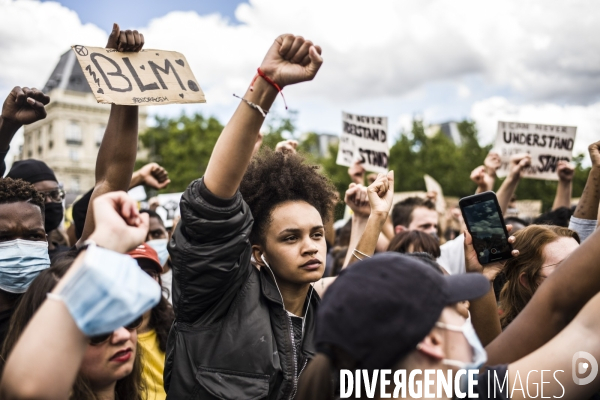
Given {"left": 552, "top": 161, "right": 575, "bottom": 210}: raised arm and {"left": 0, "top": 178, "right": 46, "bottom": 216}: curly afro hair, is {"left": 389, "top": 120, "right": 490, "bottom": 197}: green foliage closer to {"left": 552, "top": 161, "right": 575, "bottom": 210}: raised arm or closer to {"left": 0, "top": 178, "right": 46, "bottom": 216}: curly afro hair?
{"left": 552, "top": 161, "right": 575, "bottom": 210}: raised arm

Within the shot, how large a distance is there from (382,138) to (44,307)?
20.8ft

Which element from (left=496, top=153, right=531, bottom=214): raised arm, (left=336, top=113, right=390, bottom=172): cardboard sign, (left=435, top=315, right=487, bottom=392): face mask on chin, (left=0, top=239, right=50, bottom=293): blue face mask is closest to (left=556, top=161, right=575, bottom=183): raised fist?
(left=496, top=153, right=531, bottom=214): raised arm

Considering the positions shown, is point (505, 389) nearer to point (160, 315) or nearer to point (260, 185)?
point (260, 185)

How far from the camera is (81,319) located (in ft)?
5.08

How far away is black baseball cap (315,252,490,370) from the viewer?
67.1 inches

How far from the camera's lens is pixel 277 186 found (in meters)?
3.08

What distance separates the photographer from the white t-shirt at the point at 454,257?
202 inches

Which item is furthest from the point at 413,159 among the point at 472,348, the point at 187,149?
the point at 472,348

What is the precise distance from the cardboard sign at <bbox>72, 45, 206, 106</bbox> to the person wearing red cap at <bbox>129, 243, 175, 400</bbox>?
977 millimetres

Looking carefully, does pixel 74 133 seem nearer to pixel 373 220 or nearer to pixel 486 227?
pixel 373 220

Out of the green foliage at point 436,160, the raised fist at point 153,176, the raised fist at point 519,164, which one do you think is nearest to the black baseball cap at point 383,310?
the raised fist at point 153,176

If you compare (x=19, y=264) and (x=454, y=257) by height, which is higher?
(x=19, y=264)

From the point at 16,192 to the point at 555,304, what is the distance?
286 centimetres

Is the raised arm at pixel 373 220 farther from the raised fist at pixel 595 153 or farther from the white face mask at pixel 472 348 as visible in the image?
the raised fist at pixel 595 153
